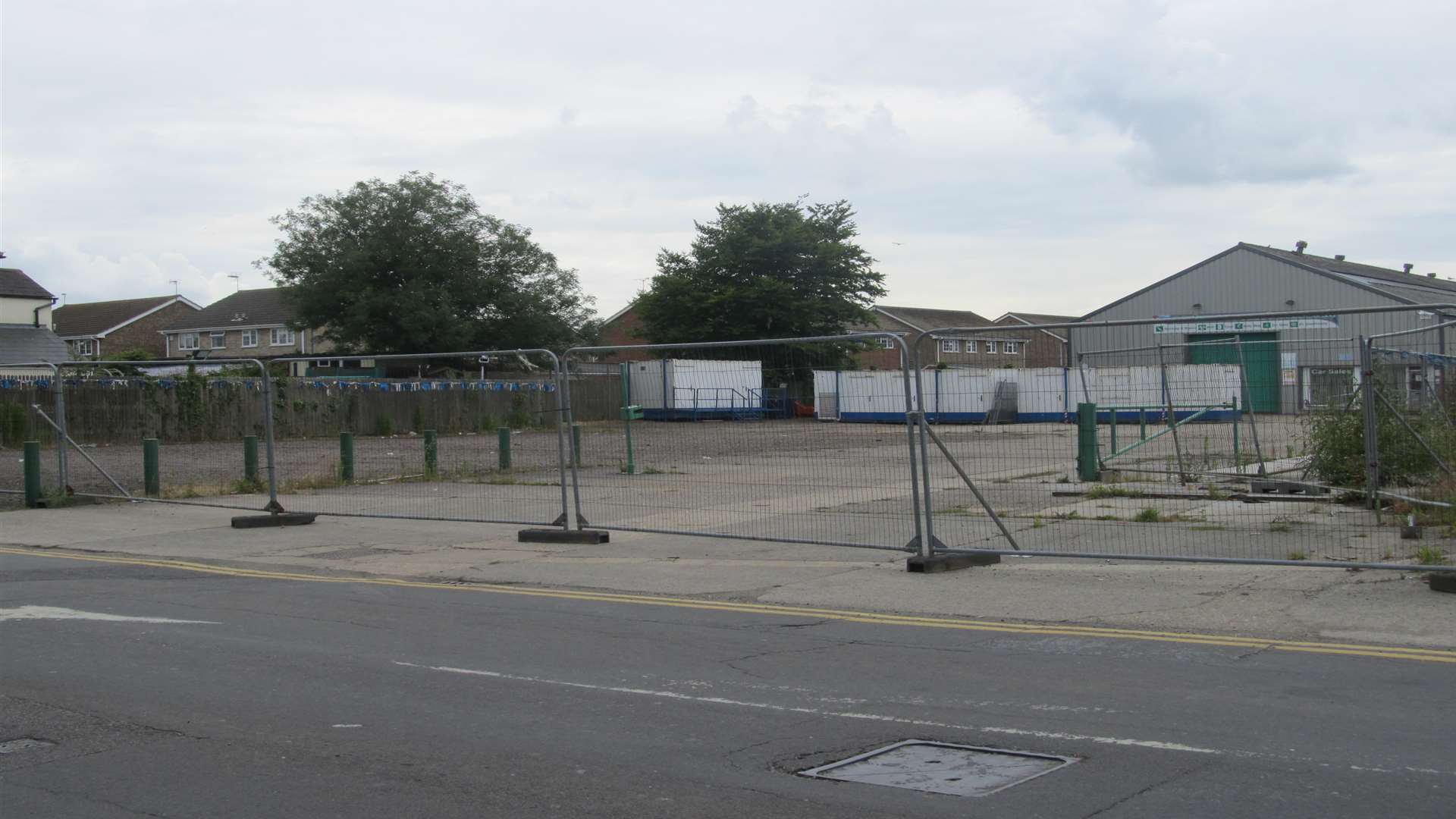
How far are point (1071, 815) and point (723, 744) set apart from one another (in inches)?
65.8

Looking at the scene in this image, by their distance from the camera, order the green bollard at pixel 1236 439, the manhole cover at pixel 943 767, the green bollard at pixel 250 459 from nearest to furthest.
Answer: the manhole cover at pixel 943 767, the green bollard at pixel 1236 439, the green bollard at pixel 250 459

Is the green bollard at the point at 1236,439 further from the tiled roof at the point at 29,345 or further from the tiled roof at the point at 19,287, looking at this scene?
the tiled roof at the point at 19,287

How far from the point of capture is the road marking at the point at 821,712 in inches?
218

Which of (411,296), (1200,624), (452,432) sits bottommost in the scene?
(1200,624)

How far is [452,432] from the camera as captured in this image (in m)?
21.6

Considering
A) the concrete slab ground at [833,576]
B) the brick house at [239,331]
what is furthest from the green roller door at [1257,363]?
the brick house at [239,331]

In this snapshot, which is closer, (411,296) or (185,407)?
(185,407)

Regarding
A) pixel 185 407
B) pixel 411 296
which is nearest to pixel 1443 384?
pixel 185 407

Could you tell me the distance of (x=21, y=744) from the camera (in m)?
5.82

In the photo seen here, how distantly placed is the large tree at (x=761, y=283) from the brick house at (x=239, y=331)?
29.0 m

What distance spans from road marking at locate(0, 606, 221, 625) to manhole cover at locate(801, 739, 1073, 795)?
5628mm

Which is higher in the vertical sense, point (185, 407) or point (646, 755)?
point (185, 407)

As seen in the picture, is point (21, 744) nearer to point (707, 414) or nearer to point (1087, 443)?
point (707, 414)

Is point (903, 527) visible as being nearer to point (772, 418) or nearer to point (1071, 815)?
point (772, 418)
